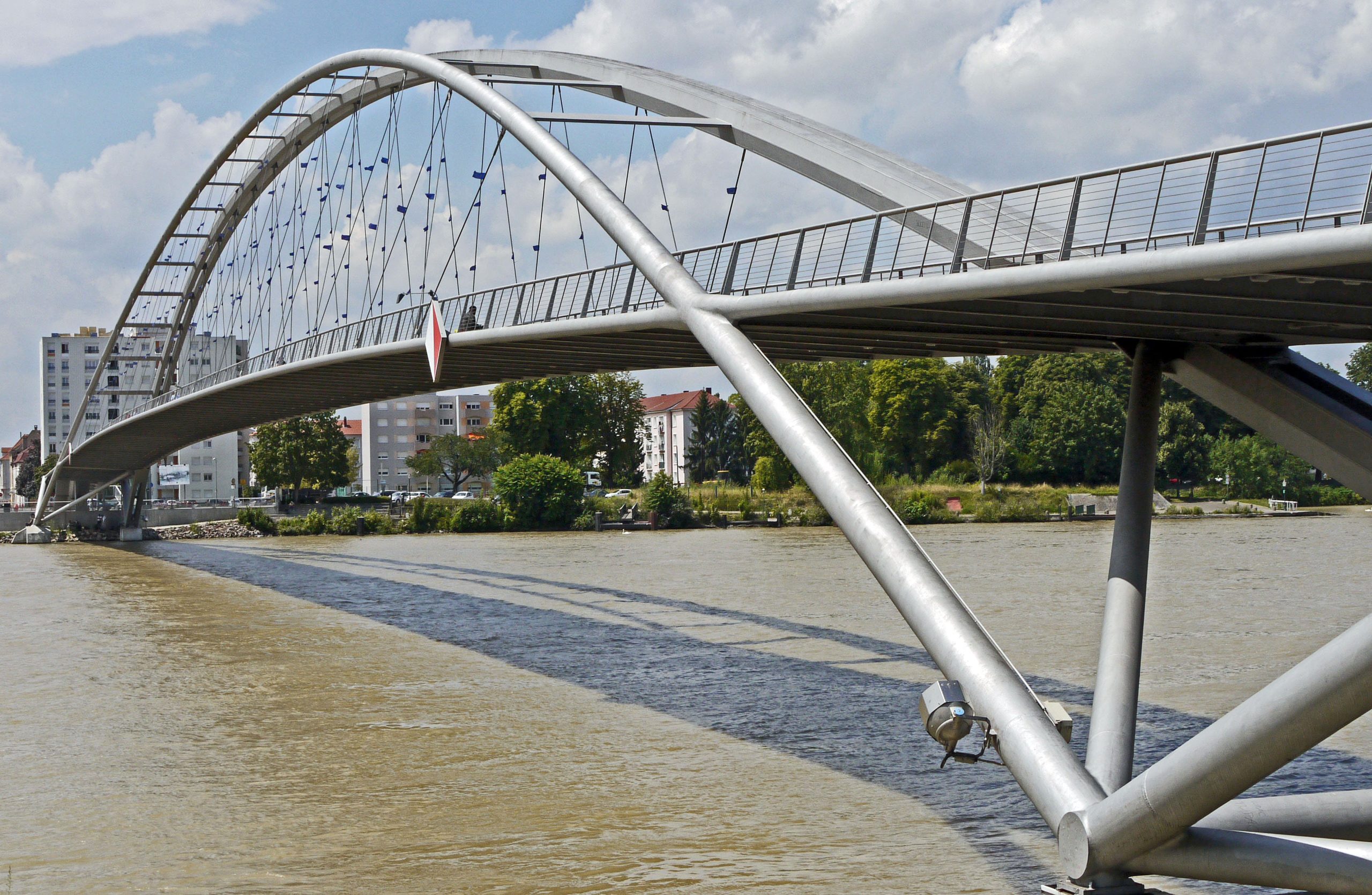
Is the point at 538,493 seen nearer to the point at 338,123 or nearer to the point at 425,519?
the point at 425,519

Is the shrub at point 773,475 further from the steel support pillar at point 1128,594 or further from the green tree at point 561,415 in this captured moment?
the steel support pillar at point 1128,594

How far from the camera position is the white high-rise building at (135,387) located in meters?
59.8

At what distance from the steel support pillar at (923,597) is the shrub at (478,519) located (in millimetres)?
50171

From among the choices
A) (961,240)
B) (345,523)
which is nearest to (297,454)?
(345,523)

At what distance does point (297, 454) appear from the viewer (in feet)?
291

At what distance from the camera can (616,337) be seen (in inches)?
755

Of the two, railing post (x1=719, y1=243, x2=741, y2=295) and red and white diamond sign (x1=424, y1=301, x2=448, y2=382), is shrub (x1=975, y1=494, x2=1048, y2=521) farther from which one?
railing post (x1=719, y1=243, x2=741, y2=295)

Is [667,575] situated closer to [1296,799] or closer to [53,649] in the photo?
[53,649]

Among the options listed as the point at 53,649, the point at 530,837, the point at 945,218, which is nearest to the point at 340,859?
the point at 530,837

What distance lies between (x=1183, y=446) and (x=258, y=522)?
4769 cm

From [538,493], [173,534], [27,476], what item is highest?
[27,476]

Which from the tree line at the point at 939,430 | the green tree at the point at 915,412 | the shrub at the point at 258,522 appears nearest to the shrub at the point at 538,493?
the tree line at the point at 939,430

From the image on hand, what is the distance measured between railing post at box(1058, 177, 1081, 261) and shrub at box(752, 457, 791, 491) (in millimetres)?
62196

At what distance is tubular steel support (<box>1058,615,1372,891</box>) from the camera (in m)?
6.68
